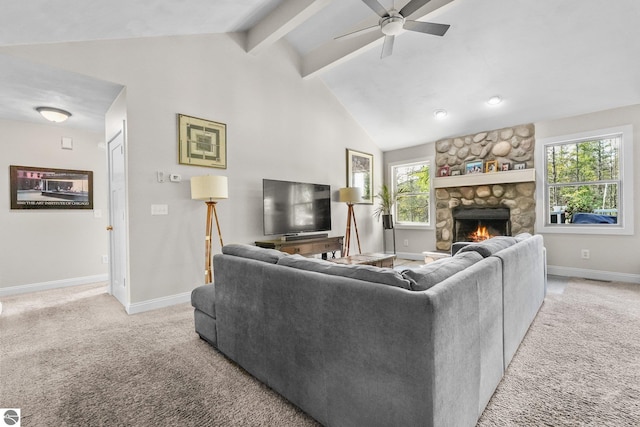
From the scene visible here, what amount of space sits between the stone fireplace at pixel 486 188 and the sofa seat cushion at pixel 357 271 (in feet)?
15.0

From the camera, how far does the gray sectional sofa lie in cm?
108

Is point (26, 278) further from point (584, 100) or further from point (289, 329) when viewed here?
point (584, 100)

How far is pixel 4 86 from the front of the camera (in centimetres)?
302

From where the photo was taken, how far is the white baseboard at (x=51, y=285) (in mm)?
3848

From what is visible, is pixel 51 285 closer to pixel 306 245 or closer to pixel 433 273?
pixel 306 245

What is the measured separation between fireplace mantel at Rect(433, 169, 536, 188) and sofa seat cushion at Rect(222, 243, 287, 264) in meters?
4.47

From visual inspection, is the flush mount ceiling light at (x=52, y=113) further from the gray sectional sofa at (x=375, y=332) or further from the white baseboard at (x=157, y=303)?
the gray sectional sofa at (x=375, y=332)

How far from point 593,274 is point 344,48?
4.79 meters

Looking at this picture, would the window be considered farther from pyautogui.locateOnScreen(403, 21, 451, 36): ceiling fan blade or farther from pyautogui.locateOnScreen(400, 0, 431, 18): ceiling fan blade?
pyautogui.locateOnScreen(400, 0, 431, 18): ceiling fan blade

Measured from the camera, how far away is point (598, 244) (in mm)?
4320

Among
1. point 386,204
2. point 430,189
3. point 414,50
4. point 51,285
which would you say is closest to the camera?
point 414,50

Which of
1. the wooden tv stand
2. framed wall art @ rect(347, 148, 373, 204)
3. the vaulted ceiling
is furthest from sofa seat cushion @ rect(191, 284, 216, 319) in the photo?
framed wall art @ rect(347, 148, 373, 204)

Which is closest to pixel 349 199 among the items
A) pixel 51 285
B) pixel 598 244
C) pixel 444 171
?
pixel 444 171

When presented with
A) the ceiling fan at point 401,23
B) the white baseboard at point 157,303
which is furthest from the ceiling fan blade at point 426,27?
the white baseboard at point 157,303
